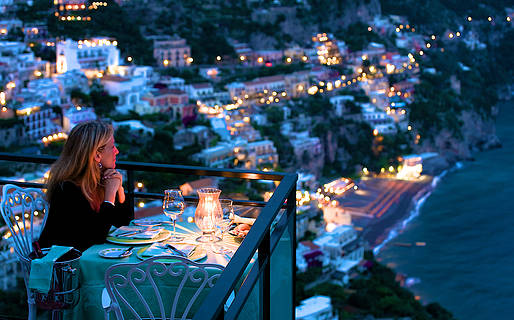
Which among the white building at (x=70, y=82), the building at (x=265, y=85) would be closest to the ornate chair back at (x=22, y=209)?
the white building at (x=70, y=82)

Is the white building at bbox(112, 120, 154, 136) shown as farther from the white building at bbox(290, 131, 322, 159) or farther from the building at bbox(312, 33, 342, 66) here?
the building at bbox(312, 33, 342, 66)

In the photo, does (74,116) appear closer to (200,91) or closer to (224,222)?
(200,91)

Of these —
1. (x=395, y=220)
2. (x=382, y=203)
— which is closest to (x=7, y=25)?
(x=382, y=203)

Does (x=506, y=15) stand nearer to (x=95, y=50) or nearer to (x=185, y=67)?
(x=185, y=67)

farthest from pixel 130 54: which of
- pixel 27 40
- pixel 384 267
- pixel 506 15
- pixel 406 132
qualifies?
pixel 506 15

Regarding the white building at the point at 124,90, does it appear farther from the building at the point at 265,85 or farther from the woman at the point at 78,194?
the woman at the point at 78,194

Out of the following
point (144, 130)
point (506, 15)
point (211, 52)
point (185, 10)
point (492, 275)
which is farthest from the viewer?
point (506, 15)
